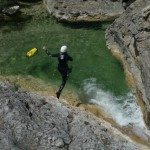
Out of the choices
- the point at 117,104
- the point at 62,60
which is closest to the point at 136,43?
the point at 117,104

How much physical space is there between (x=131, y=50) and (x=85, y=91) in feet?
13.6

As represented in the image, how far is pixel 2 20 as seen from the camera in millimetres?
34531

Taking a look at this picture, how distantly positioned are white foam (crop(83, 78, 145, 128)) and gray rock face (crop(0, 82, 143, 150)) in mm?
1852

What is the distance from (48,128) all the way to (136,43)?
9.36 meters

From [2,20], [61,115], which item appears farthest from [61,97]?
[2,20]

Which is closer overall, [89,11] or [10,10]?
[89,11]

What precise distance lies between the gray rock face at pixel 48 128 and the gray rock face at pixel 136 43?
10.2 feet

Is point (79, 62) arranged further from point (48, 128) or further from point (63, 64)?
point (48, 128)

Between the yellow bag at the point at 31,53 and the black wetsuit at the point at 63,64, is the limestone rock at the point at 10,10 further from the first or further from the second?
the black wetsuit at the point at 63,64

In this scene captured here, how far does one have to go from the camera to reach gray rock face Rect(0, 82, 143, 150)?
19.4 m

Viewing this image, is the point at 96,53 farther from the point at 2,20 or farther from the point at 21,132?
the point at 21,132

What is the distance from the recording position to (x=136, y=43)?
2658 centimetres


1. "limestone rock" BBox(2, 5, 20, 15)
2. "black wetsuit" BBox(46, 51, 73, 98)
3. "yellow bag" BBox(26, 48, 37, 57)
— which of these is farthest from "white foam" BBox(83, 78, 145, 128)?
"limestone rock" BBox(2, 5, 20, 15)

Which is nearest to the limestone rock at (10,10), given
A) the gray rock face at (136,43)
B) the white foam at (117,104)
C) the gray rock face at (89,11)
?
the gray rock face at (89,11)
